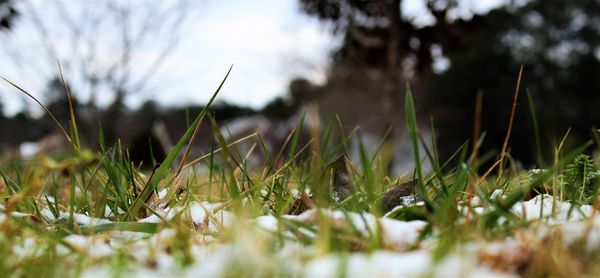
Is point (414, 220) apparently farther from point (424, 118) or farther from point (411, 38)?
point (424, 118)

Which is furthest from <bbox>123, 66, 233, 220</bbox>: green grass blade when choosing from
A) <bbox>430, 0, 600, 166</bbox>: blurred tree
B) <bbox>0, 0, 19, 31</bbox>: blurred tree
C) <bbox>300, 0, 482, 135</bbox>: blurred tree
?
<bbox>430, 0, 600, 166</bbox>: blurred tree

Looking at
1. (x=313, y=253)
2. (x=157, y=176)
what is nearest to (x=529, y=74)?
(x=157, y=176)

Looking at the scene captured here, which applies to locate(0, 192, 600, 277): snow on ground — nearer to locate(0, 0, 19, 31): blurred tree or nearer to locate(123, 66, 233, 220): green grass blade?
locate(123, 66, 233, 220): green grass blade

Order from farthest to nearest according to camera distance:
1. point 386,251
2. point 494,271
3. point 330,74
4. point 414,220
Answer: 1. point 330,74
2. point 414,220
3. point 386,251
4. point 494,271

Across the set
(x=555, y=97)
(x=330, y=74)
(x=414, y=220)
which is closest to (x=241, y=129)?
(x=330, y=74)

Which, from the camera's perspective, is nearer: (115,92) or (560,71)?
(115,92)

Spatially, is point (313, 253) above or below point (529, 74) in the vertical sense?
above

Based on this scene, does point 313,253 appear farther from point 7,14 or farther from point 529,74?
point 529,74
